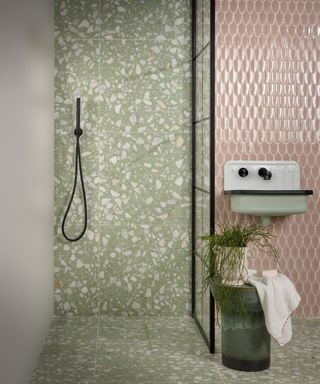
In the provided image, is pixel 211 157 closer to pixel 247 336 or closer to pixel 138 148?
pixel 138 148

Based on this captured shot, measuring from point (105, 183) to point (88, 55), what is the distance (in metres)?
0.93

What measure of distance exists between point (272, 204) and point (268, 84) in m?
0.93

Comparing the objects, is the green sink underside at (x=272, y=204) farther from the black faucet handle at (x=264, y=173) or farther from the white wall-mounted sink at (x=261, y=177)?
the black faucet handle at (x=264, y=173)

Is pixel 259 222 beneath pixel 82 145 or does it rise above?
beneath

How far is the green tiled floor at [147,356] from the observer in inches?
126

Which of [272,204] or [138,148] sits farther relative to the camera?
[138,148]

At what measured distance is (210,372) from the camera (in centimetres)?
327

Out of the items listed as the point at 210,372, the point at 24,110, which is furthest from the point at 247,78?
the point at 210,372

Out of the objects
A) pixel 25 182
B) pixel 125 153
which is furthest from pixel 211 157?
pixel 25 182

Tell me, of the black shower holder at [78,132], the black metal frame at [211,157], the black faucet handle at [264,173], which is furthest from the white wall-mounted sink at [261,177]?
the black shower holder at [78,132]

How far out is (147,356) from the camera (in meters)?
3.53

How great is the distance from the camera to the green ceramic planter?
3205 mm

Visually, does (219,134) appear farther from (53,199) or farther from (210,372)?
(210,372)

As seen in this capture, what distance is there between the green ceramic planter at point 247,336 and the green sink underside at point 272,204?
0.89 metres
